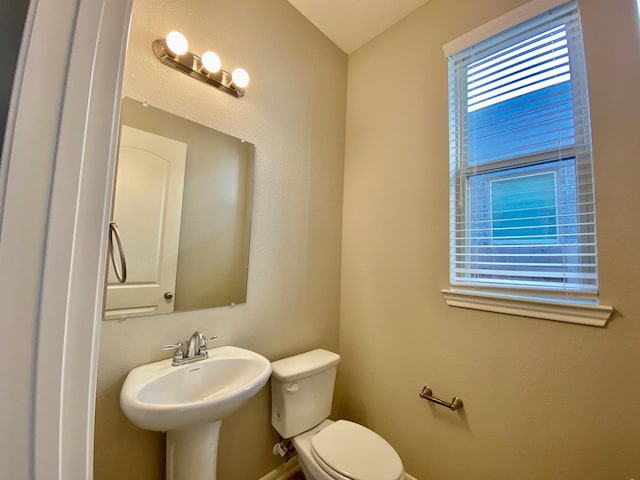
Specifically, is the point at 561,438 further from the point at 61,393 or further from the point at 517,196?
the point at 61,393

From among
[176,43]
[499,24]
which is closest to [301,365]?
[176,43]

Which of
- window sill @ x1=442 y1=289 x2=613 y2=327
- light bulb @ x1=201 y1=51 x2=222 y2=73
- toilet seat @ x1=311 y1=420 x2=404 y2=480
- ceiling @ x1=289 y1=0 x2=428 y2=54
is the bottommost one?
toilet seat @ x1=311 y1=420 x2=404 y2=480

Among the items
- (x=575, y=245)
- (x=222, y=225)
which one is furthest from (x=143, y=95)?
(x=575, y=245)

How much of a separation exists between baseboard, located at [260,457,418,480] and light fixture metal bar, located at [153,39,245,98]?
205 centimetres

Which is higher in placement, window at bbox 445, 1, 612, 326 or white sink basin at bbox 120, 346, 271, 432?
window at bbox 445, 1, 612, 326

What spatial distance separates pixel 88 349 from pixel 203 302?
3.00 ft

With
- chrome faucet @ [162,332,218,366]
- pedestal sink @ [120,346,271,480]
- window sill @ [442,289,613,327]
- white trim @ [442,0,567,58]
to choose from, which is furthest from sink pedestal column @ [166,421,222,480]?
white trim @ [442,0,567,58]

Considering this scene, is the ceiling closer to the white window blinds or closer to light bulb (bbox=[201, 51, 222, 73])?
the white window blinds

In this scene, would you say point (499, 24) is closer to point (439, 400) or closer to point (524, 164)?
point (524, 164)

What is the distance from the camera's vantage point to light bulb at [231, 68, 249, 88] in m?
1.31

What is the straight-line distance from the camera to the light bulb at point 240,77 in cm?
131

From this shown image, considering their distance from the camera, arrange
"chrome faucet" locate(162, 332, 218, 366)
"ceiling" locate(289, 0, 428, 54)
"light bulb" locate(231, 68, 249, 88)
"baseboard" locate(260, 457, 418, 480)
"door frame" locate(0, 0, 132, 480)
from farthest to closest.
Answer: "ceiling" locate(289, 0, 428, 54)
"baseboard" locate(260, 457, 418, 480)
"light bulb" locate(231, 68, 249, 88)
"chrome faucet" locate(162, 332, 218, 366)
"door frame" locate(0, 0, 132, 480)

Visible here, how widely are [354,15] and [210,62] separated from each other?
1034 mm

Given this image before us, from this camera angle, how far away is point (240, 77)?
1317 millimetres
